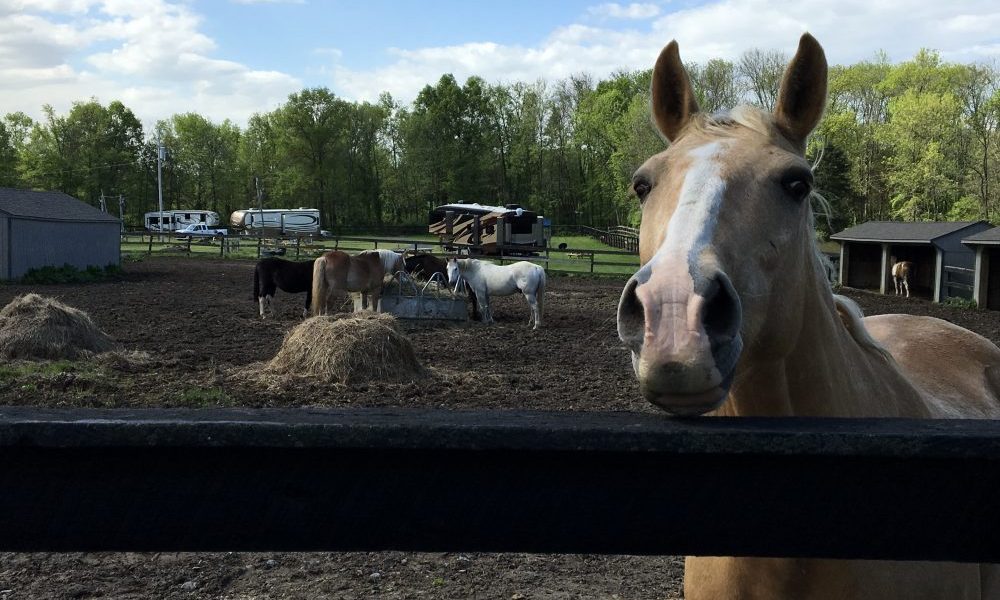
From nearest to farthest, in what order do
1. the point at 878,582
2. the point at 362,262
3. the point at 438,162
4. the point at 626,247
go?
the point at 878,582
the point at 362,262
the point at 626,247
the point at 438,162

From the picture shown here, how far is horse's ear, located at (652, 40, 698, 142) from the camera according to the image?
2.21m

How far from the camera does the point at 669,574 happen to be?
175 inches

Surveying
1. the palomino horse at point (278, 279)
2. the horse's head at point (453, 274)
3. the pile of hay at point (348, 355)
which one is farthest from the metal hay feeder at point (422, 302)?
the pile of hay at point (348, 355)

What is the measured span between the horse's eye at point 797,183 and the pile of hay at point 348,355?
26.1ft

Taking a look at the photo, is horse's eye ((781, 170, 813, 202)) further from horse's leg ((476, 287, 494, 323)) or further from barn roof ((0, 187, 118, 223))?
barn roof ((0, 187, 118, 223))

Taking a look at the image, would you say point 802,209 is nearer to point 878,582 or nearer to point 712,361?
point 712,361

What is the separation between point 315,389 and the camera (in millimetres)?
8977

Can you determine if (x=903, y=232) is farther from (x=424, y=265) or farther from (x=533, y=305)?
(x=424, y=265)

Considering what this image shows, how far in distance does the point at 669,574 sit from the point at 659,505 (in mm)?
3580

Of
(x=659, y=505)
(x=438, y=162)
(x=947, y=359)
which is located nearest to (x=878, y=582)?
(x=659, y=505)

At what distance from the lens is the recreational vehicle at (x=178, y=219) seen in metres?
65.2

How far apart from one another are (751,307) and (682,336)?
36 centimetres

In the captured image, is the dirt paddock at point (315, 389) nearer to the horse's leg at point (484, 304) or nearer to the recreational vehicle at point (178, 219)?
the horse's leg at point (484, 304)

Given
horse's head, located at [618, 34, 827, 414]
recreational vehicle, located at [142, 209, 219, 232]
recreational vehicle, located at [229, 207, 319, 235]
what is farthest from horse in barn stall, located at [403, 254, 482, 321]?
recreational vehicle, located at [142, 209, 219, 232]
